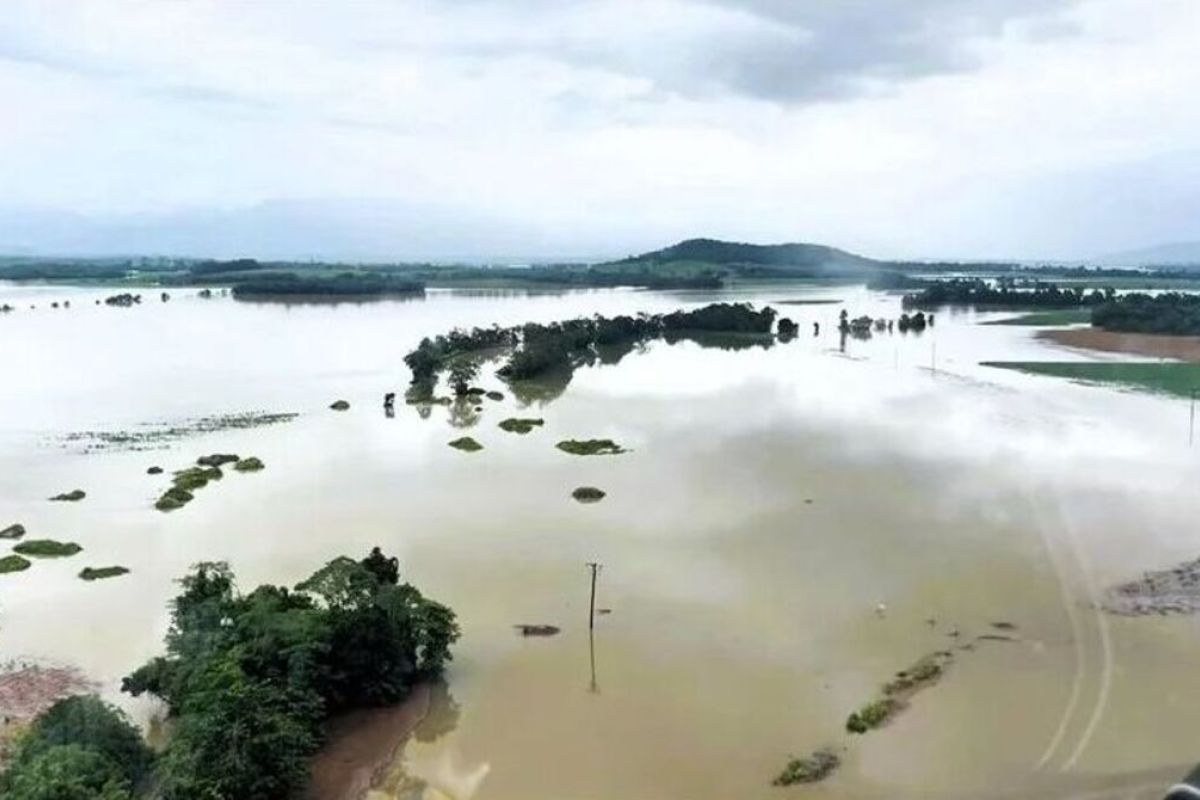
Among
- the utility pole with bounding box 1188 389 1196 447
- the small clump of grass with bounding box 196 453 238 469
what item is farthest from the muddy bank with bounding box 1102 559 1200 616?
the small clump of grass with bounding box 196 453 238 469

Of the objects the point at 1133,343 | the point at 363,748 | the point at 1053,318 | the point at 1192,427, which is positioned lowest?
the point at 363,748

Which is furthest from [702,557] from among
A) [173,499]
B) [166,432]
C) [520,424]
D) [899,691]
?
[166,432]

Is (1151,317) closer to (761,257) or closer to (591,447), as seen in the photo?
(591,447)

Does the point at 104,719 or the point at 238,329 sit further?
the point at 238,329

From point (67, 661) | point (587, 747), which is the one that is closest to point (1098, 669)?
point (587, 747)

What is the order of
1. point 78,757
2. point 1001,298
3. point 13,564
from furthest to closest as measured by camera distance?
point 1001,298
point 13,564
point 78,757

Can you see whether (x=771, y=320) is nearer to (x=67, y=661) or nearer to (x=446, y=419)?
(x=446, y=419)

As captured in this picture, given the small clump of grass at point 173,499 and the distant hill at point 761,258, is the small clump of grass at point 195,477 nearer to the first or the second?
the small clump of grass at point 173,499
